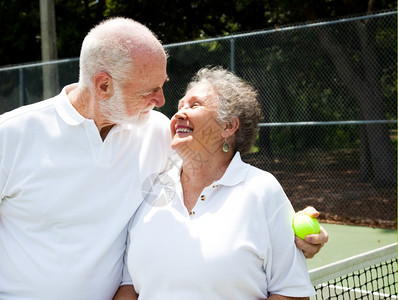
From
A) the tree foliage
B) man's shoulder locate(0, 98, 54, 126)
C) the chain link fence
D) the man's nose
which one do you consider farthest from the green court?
the tree foliage

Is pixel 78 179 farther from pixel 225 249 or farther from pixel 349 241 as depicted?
pixel 349 241

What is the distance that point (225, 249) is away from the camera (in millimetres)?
2377

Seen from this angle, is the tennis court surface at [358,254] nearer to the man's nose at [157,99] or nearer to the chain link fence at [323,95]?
the chain link fence at [323,95]

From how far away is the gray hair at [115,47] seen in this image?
99.6 inches

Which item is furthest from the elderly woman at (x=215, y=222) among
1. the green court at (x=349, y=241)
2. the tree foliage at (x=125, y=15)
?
the tree foliage at (x=125, y=15)

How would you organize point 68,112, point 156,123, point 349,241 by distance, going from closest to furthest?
point 68,112
point 156,123
point 349,241

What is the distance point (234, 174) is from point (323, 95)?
759 cm

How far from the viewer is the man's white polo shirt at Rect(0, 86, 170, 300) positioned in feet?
8.16

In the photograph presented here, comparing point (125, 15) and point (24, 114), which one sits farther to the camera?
point (125, 15)

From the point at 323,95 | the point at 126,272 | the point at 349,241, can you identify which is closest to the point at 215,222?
the point at 126,272

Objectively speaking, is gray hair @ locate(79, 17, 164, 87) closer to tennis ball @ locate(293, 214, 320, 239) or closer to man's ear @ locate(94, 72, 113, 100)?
man's ear @ locate(94, 72, 113, 100)

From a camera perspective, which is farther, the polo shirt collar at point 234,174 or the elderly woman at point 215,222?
the polo shirt collar at point 234,174

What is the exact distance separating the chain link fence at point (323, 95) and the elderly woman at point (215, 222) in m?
6.11

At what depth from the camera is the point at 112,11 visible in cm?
1750
